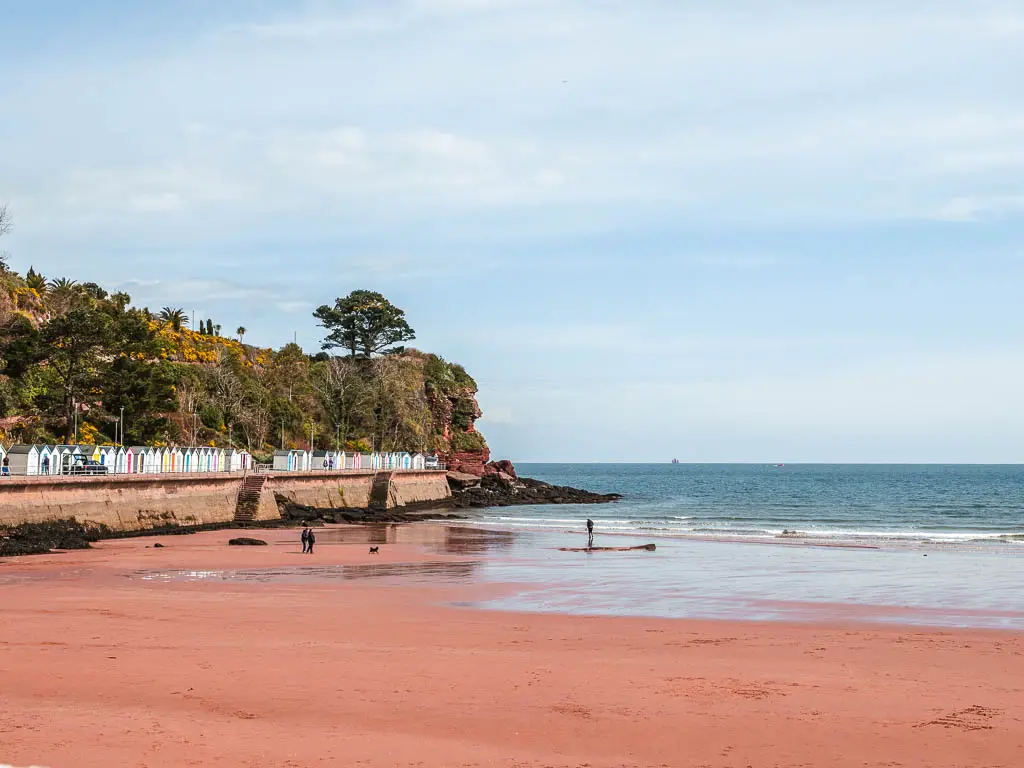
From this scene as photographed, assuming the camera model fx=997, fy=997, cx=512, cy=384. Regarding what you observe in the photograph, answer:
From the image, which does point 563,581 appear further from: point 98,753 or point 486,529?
point 486,529

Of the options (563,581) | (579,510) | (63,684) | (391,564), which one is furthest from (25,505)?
(579,510)

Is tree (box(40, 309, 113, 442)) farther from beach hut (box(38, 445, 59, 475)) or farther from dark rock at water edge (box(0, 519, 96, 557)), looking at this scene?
dark rock at water edge (box(0, 519, 96, 557))

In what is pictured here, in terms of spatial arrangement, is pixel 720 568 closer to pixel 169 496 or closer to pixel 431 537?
pixel 431 537

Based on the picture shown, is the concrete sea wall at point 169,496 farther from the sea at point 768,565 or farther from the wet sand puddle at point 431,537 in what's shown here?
the sea at point 768,565

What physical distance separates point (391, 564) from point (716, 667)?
19.7 m

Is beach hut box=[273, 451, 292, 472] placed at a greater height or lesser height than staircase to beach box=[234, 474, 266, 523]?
Result: greater

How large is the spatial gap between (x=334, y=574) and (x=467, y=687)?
1714 cm

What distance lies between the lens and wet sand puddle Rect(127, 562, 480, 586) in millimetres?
28797

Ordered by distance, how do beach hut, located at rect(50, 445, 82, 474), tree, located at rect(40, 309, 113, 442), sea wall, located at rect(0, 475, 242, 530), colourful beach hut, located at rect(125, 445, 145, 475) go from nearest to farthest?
sea wall, located at rect(0, 475, 242, 530)
beach hut, located at rect(50, 445, 82, 474)
colourful beach hut, located at rect(125, 445, 145, 475)
tree, located at rect(40, 309, 113, 442)

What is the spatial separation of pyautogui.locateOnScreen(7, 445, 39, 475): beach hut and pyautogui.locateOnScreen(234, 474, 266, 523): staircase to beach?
1283 cm

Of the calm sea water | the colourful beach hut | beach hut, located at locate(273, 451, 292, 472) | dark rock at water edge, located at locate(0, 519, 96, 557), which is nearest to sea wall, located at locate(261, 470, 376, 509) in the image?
beach hut, located at locate(273, 451, 292, 472)

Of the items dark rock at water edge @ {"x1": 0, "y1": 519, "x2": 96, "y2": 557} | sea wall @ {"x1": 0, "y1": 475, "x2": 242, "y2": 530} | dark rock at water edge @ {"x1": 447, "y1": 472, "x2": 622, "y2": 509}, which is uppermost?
sea wall @ {"x1": 0, "y1": 475, "x2": 242, "y2": 530}

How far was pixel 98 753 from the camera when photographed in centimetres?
1099

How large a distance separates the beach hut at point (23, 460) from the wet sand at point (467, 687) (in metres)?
15.9
